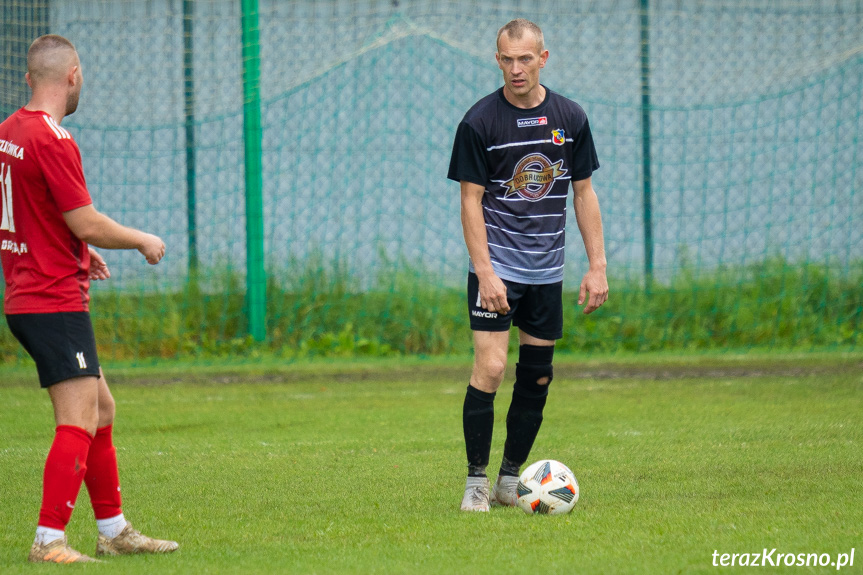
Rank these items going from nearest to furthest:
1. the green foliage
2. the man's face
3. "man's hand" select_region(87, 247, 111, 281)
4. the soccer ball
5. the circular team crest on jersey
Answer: "man's hand" select_region(87, 247, 111, 281), the soccer ball, the man's face, the circular team crest on jersey, the green foliage

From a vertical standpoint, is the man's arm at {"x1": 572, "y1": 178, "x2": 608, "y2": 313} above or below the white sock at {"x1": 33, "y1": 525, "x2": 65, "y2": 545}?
above

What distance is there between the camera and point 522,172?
4.43 metres

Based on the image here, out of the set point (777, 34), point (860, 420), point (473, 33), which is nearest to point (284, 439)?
point (860, 420)

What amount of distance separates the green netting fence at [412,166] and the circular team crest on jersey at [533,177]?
6.32m

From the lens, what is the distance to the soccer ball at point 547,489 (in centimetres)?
420

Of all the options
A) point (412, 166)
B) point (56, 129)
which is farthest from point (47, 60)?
point (412, 166)

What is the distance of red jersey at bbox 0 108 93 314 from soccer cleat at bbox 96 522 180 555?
804 mm

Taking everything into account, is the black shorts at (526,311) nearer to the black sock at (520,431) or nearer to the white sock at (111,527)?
the black sock at (520,431)

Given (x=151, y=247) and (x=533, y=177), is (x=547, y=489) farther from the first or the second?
(x=151, y=247)

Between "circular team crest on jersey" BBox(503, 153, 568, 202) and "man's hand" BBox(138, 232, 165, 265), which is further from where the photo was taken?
"circular team crest on jersey" BBox(503, 153, 568, 202)

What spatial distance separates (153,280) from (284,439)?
5112 millimetres

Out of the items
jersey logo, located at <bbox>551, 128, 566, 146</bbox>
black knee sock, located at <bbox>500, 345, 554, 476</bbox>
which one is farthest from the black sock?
jersey logo, located at <bbox>551, 128, 566, 146</bbox>

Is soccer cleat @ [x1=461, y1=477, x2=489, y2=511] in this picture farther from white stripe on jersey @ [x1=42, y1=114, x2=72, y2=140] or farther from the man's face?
white stripe on jersey @ [x1=42, y1=114, x2=72, y2=140]

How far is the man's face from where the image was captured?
4.31m
